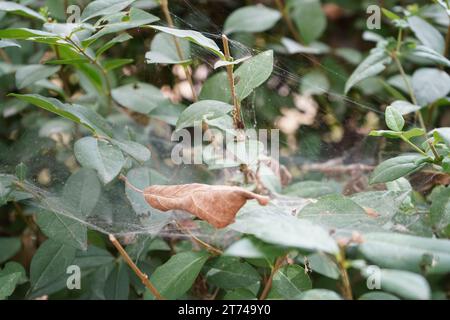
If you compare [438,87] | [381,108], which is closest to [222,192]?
[438,87]

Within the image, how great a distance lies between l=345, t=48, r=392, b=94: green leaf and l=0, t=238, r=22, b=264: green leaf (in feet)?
2.77

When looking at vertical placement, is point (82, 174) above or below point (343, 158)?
A: above

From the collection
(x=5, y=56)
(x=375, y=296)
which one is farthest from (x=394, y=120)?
(x=5, y=56)

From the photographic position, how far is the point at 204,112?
97cm

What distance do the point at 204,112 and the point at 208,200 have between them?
7.0 inches

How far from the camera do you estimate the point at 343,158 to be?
1.52 meters

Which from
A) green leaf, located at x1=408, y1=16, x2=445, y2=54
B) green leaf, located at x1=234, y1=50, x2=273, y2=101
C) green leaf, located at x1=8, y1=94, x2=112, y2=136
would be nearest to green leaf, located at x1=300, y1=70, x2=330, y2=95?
green leaf, located at x1=408, y1=16, x2=445, y2=54

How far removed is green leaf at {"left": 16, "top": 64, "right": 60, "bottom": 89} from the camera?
124 centimetres

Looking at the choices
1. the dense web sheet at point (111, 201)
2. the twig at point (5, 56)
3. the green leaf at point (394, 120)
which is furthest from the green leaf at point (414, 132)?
the twig at point (5, 56)

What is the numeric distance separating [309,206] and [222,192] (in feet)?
0.51

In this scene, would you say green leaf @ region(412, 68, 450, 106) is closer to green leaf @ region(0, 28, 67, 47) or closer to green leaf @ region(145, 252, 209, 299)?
green leaf @ region(145, 252, 209, 299)

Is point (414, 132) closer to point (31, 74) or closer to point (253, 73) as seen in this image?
point (253, 73)
